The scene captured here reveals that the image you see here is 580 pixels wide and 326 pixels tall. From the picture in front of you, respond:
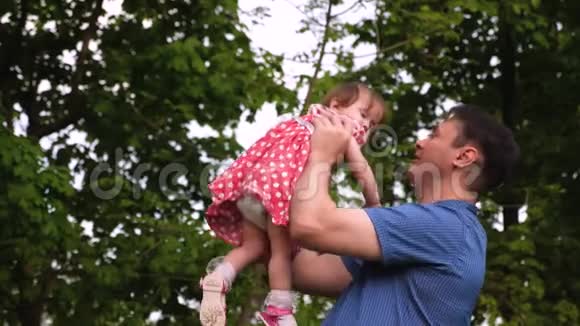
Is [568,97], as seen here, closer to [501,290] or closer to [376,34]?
[501,290]

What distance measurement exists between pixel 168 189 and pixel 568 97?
16.8 ft

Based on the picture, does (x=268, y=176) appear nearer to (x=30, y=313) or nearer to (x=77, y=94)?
(x=30, y=313)

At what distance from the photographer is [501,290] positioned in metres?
11.5

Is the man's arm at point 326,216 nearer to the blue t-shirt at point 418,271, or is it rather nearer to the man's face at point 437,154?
the blue t-shirt at point 418,271

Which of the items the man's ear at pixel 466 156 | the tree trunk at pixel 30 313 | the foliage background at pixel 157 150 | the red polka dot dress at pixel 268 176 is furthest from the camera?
the tree trunk at pixel 30 313

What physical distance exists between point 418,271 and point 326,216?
293 mm

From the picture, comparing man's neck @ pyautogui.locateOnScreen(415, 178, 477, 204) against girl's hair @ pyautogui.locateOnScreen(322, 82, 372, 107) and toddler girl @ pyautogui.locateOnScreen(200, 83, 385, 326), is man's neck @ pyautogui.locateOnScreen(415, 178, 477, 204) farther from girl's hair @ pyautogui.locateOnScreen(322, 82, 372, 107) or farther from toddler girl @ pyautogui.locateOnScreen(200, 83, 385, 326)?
girl's hair @ pyautogui.locateOnScreen(322, 82, 372, 107)

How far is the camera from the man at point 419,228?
2.70m

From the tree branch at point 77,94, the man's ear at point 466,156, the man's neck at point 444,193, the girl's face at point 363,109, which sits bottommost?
the man's neck at point 444,193

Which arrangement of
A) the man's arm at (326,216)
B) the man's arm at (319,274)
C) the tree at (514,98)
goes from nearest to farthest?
the man's arm at (326,216), the man's arm at (319,274), the tree at (514,98)

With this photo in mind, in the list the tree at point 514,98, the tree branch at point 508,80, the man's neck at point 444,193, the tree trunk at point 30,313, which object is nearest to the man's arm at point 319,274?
the man's neck at point 444,193

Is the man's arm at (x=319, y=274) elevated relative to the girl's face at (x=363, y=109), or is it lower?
lower

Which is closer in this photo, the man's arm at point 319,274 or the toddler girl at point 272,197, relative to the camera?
the man's arm at point 319,274

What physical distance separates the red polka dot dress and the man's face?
19.7 inches
